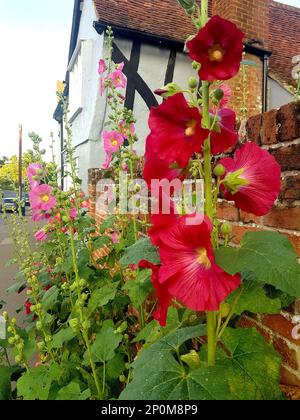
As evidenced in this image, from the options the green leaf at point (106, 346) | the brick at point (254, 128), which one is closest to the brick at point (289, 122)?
the brick at point (254, 128)

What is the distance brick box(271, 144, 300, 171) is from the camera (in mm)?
996

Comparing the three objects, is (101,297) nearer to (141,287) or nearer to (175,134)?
(141,287)

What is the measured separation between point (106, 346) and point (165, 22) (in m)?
7.23

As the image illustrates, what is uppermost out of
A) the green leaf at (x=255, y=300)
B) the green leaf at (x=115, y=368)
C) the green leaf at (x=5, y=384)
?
the green leaf at (x=255, y=300)

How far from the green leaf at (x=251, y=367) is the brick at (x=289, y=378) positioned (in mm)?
226

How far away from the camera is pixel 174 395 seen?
2.25 ft

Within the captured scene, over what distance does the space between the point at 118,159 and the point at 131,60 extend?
5142 mm

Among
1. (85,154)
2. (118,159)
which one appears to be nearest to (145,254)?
(118,159)

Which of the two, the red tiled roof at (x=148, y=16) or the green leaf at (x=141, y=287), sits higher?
the red tiled roof at (x=148, y=16)

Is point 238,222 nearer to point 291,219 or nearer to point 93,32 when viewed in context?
point 291,219

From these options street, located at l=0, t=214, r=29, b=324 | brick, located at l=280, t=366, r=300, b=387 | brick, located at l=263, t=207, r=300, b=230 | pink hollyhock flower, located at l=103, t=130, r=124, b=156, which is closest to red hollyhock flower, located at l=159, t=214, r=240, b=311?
brick, located at l=263, t=207, r=300, b=230

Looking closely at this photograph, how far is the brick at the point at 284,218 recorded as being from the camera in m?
1.00

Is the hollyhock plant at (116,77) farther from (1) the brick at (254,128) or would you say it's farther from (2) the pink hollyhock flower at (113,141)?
(1) the brick at (254,128)

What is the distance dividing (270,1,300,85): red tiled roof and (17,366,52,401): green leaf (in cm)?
760
